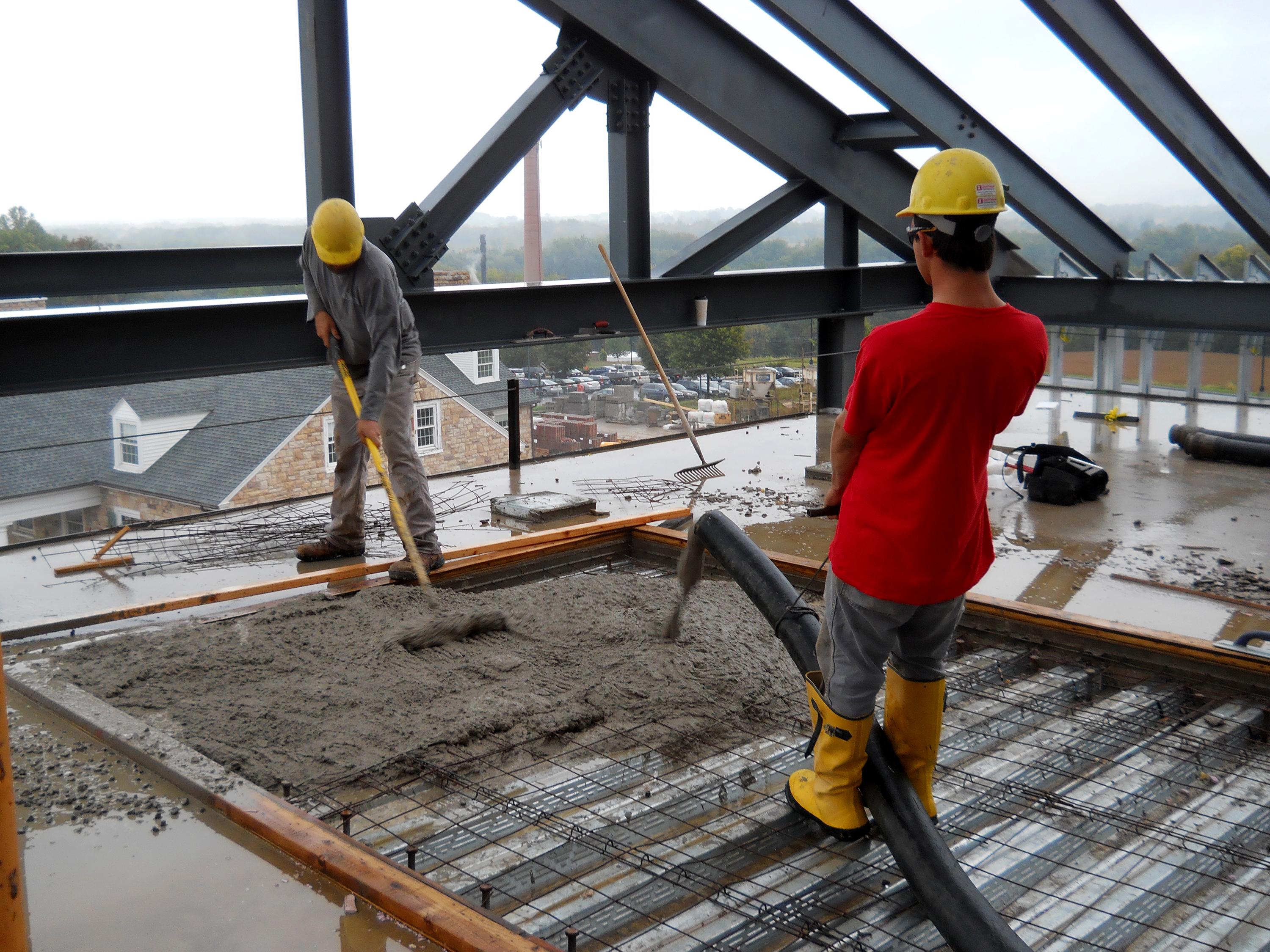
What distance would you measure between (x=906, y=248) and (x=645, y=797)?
29.7 ft

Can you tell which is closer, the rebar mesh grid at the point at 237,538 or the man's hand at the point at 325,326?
the man's hand at the point at 325,326

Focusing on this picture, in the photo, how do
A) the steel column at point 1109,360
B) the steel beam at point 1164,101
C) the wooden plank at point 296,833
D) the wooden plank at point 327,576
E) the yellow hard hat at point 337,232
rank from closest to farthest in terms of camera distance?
the wooden plank at point 296,833
the wooden plank at point 327,576
the yellow hard hat at point 337,232
the steel beam at point 1164,101
the steel column at point 1109,360

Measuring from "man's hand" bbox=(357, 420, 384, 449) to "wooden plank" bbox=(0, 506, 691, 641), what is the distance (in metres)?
0.64

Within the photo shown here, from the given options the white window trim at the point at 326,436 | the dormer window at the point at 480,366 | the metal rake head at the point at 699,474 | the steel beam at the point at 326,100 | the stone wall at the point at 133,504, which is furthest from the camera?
the dormer window at the point at 480,366

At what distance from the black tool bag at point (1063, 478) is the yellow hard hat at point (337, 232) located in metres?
5.22

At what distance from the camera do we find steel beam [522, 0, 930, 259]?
7.60m

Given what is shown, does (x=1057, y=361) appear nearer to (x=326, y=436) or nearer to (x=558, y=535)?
(x=558, y=535)

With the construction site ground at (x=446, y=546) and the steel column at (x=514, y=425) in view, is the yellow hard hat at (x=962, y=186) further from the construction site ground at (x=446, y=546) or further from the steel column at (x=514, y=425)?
the steel column at (x=514, y=425)

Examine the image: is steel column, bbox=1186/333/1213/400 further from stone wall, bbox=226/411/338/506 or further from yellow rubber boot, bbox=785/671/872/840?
stone wall, bbox=226/411/338/506

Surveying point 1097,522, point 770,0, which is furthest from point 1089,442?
point 770,0

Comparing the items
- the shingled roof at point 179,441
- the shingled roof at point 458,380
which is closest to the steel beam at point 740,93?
the shingled roof at point 179,441

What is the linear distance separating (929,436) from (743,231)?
713cm

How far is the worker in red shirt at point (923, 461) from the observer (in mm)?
2307

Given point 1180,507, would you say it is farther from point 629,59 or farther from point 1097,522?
point 629,59
